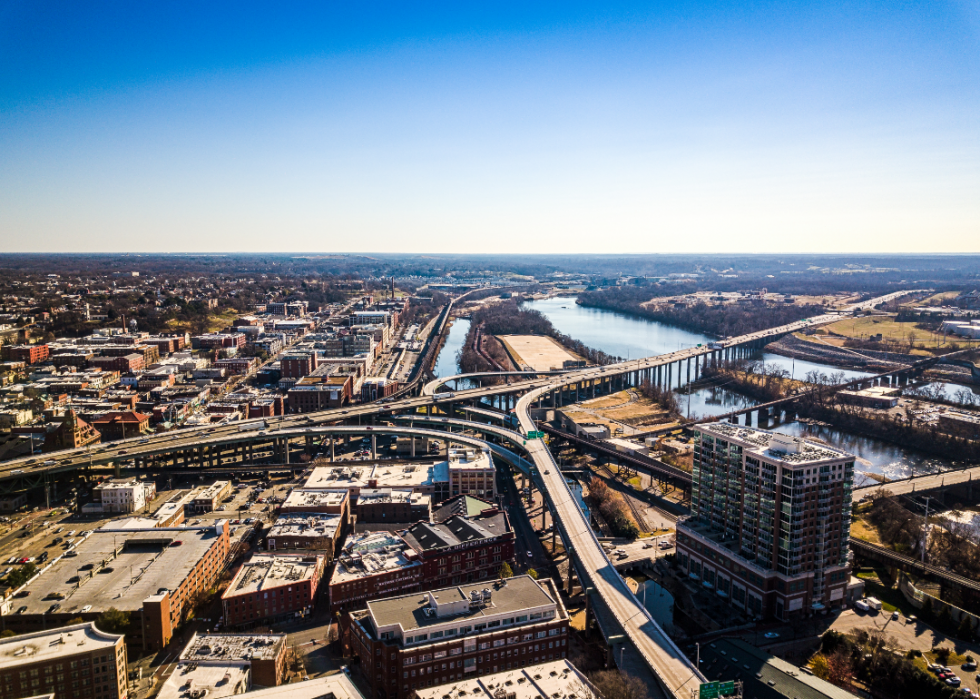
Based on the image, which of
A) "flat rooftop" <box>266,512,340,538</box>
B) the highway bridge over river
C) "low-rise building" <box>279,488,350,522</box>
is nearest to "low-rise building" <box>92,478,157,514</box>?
the highway bridge over river

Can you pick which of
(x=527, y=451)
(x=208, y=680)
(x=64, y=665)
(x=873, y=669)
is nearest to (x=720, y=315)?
(x=527, y=451)

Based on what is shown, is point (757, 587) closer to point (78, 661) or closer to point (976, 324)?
point (78, 661)

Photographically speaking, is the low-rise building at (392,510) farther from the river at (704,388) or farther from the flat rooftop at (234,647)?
the river at (704,388)

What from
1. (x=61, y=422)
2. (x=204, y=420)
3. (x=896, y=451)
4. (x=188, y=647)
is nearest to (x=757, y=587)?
(x=188, y=647)

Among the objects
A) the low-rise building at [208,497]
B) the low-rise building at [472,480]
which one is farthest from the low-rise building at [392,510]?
the low-rise building at [208,497]

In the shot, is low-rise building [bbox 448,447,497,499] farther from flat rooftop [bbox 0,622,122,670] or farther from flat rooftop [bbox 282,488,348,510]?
flat rooftop [bbox 0,622,122,670]
